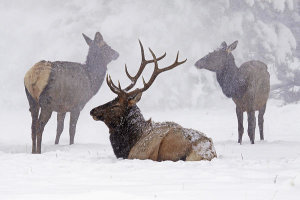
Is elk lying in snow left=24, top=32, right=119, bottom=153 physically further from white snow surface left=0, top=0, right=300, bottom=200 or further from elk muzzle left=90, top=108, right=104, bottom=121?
elk muzzle left=90, top=108, right=104, bottom=121

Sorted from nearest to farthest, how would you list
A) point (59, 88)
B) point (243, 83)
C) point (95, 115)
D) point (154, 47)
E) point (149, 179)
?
point (149, 179) → point (95, 115) → point (59, 88) → point (243, 83) → point (154, 47)

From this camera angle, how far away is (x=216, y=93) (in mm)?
17906

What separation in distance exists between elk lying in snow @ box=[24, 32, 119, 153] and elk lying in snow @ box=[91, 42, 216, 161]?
2499 mm

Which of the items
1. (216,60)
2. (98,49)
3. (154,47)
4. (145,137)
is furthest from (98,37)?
(154,47)

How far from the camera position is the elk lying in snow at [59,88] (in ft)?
25.7

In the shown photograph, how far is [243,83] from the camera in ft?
28.9

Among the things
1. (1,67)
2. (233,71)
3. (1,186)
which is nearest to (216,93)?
(233,71)

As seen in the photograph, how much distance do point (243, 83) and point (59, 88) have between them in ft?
12.6

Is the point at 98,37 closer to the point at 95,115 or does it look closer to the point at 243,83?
the point at 243,83

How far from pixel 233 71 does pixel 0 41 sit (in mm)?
14935

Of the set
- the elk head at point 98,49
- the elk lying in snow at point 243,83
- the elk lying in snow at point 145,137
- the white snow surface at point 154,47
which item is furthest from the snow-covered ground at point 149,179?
the white snow surface at point 154,47

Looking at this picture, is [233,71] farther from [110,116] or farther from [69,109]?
[110,116]

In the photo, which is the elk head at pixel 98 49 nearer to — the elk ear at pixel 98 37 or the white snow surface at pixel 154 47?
the elk ear at pixel 98 37

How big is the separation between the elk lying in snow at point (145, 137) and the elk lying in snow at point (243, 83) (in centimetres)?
353
